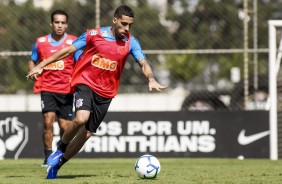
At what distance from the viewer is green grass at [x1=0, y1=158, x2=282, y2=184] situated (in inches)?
368

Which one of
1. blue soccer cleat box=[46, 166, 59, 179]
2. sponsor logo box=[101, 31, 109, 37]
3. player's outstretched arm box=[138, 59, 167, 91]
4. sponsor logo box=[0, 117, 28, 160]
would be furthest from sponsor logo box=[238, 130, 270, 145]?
blue soccer cleat box=[46, 166, 59, 179]

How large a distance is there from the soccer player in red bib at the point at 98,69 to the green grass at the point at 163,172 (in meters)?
0.51


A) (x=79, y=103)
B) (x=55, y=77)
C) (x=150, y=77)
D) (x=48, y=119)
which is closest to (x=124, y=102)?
(x=55, y=77)

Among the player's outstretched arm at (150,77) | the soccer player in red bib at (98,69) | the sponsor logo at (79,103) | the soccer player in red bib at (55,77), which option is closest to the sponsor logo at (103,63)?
the soccer player in red bib at (98,69)

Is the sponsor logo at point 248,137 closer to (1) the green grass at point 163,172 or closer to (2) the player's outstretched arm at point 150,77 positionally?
(1) the green grass at point 163,172

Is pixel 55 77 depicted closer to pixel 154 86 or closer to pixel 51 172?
pixel 51 172

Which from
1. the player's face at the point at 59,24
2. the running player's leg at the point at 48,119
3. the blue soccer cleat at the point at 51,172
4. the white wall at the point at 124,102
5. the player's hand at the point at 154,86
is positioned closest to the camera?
the player's hand at the point at 154,86

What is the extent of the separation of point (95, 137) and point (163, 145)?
1270 mm

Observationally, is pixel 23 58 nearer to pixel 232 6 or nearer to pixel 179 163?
pixel 232 6

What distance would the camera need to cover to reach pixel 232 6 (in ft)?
60.2

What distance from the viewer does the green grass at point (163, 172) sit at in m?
9.36

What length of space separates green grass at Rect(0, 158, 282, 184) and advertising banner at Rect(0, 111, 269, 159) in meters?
0.99

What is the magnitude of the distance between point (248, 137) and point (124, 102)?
8710 millimetres

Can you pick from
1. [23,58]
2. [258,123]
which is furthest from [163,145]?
[23,58]
